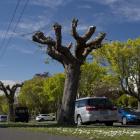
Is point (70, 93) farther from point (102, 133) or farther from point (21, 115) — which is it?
point (21, 115)

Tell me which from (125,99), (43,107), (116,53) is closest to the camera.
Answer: (116,53)

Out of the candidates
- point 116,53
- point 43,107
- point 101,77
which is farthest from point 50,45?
point 43,107

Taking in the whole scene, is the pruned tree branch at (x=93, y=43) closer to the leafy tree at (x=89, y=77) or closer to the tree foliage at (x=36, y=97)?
the leafy tree at (x=89, y=77)

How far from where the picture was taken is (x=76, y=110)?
32.2m

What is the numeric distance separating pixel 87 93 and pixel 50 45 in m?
51.3

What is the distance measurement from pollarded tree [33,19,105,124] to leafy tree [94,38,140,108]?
112 ft

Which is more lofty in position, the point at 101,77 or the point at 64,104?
the point at 101,77

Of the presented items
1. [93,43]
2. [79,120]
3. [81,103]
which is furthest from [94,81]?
[93,43]

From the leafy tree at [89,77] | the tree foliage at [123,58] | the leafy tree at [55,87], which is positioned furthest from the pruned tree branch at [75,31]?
the leafy tree at [55,87]

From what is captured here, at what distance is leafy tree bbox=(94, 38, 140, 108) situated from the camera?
65.0 meters

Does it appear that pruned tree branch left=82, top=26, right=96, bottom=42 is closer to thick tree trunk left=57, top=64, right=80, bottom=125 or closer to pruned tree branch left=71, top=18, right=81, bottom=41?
pruned tree branch left=71, top=18, right=81, bottom=41

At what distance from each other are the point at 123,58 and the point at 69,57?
3581 cm

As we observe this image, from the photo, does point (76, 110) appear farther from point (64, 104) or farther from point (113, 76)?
point (113, 76)

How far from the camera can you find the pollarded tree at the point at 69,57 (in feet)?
98.5
